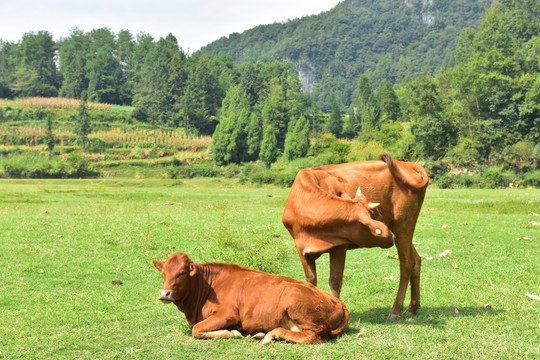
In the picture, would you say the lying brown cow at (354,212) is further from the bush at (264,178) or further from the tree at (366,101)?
the tree at (366,101)

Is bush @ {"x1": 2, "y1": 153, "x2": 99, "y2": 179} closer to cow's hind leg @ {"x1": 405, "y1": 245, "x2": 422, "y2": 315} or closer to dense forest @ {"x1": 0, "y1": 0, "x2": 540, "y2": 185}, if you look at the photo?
dense forest @ {"x1": 0, "y1": 0, "x2": 540, "y2": 185}

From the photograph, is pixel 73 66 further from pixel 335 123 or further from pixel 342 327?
pixel 342 327

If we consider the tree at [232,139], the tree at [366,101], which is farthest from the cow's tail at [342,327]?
the tree at [366,101]

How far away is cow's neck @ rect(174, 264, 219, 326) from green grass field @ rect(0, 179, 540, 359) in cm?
30

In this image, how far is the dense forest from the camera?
6109 centimetres

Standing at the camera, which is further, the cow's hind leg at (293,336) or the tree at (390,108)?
the tree at (390,108)

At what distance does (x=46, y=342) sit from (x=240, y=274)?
2802 millimetres

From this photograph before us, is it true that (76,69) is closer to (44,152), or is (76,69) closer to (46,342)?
(44,152)

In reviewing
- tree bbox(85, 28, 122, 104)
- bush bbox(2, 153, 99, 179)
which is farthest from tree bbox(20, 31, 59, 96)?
bush bbox(2, 153, 99, 179)

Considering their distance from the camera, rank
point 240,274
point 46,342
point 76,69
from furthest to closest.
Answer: point 76,69 → point 240,274 → point 46,342

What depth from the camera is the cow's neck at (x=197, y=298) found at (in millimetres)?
7844

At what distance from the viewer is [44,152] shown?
7219cm

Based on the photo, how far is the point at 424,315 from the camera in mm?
8648

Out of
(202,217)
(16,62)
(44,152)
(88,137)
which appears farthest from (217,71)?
(202,217)
